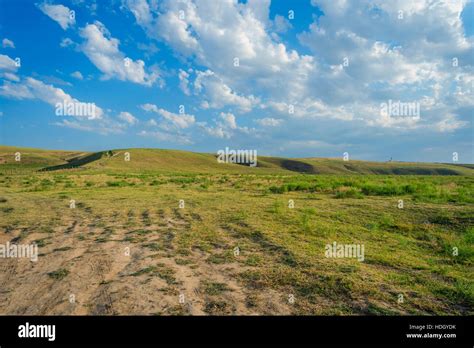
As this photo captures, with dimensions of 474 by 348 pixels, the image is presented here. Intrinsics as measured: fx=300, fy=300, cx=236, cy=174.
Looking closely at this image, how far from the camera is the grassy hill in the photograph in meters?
77.1

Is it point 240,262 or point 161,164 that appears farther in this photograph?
point 161,164

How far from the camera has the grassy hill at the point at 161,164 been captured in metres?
77.1

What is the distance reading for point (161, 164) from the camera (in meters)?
91.8

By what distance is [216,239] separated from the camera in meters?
8.90
